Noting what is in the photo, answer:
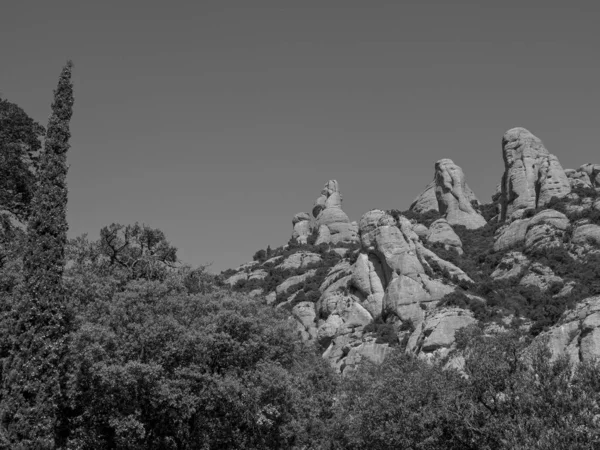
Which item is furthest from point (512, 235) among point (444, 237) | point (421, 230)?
point (421, 230)

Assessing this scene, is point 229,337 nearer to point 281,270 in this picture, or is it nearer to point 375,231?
point 375,231

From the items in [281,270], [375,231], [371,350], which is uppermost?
[281,270]

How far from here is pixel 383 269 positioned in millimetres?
75750

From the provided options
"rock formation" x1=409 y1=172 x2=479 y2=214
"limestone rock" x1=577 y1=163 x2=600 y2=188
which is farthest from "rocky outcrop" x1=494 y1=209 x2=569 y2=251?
"rock formation" x1=409 y1=172 x2=479 y2=214

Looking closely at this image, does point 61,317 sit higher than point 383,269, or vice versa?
point 383,269

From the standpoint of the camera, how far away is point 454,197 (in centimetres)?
12219

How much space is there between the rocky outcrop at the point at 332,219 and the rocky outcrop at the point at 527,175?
34.8 metres

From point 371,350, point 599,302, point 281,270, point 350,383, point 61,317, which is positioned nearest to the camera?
point 61,317

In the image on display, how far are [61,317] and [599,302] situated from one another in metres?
36.3

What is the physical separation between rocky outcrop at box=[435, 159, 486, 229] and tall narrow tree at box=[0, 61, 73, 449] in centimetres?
9834

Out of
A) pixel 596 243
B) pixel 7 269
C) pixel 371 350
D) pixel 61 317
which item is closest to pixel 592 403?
pixel 61 317

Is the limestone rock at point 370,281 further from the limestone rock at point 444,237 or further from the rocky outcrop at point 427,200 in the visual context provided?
the rocky outcrop at point 427,200

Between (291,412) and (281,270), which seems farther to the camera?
(281,270)

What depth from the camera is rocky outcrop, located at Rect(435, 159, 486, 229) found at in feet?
382
